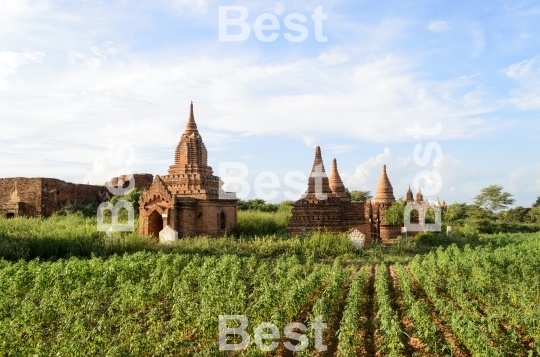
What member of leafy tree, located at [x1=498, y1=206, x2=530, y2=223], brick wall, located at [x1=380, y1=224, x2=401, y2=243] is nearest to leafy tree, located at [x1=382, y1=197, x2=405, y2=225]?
brick wall, located at [x1=380, y1=224, x2=401, y2=243]

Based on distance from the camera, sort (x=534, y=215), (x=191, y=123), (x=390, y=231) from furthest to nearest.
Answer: (x=534, y=215), (x=390, y=231), (x=191, y=123)

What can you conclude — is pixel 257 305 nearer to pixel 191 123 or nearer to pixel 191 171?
pixel 191 171

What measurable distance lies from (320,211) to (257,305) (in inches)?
483

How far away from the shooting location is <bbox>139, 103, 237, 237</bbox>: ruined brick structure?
19703 mm

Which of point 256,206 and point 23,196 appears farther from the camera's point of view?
point 256,206

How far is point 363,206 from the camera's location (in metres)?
23.4

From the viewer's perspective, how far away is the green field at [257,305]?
7.71 meters

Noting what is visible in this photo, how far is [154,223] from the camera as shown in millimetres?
20250

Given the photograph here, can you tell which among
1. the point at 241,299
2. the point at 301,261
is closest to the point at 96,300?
the point at 241,299

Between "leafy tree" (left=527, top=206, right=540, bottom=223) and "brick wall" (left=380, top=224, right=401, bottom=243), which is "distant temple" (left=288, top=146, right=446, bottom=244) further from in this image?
"leafy tree" (left=527, top=206, right=540, bottom=223)

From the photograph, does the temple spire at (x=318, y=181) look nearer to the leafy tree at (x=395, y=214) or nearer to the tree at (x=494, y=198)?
the leafy tree at (x=395, y=214)

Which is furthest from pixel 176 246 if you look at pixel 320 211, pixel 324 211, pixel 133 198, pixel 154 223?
pixel 133 198

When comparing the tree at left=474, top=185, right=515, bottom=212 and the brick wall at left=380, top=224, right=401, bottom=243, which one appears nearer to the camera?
the brick wall at left=380, top=224, right=401, bottom=243

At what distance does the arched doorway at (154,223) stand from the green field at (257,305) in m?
3.30
